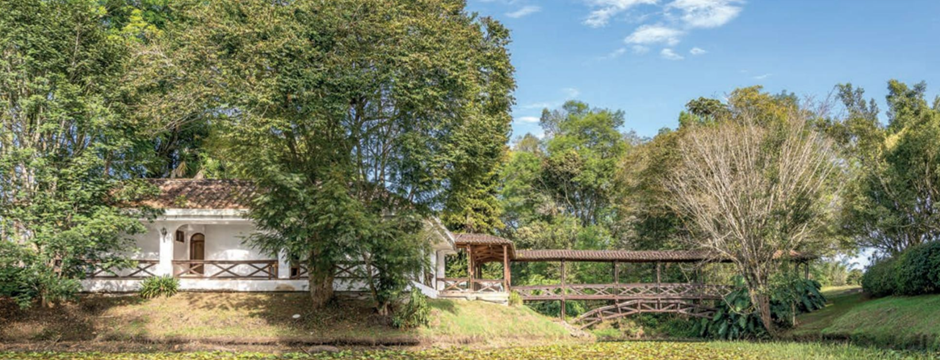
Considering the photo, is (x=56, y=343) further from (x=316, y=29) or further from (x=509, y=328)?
(x=509, y=328)

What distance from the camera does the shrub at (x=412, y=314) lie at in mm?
16625

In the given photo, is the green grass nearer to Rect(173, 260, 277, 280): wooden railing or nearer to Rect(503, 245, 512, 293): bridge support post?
Rect(503, 245, 512, 293): bridge support post

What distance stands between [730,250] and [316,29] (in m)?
14.5

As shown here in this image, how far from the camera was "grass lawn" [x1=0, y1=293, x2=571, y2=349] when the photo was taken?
15.1m

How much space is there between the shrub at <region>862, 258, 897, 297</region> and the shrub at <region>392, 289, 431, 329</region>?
14.7m

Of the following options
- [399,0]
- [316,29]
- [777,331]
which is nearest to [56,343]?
[316,29]

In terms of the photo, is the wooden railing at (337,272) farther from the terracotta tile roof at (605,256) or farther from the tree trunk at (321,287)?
the terracotta tile roof at (605,256)

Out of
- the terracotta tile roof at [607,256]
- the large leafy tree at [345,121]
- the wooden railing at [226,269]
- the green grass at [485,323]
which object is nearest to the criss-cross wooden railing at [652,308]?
the terracotta tile roof at [607,256]

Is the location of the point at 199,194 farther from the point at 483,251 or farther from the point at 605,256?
the point at 605,256

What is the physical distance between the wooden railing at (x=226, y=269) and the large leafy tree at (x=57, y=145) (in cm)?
285

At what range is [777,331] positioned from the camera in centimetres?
2141

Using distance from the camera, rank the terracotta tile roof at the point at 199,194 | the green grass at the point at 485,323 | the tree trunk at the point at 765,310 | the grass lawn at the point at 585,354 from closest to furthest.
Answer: the grass lawn at the point at 585,354, the green grass at the point at 485,323, the terracotta tile roof at the point at 199,194, the tree trunk at the point at 765,310

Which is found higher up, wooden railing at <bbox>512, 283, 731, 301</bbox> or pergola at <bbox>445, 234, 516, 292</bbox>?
pergola at <bbox>445, 234, 516, 292</bbox>

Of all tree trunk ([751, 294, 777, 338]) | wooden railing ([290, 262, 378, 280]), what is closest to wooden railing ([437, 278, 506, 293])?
wooden railing ([290, 262, 378, 280])
